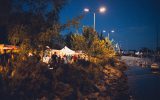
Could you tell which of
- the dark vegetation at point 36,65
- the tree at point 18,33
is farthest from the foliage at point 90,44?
the tree at point 18,33

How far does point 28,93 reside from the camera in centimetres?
1736

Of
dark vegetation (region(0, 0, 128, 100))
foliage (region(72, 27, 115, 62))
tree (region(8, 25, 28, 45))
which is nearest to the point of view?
dark vegetation (region(0, 0, 128, 100))

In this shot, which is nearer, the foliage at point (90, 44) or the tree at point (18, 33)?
the tree at point (18, 33)

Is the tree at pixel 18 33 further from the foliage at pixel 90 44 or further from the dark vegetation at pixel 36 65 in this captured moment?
the foliage at pixel 90 44

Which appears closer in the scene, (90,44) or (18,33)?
(18,33)

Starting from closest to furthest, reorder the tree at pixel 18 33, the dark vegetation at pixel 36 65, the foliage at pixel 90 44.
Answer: the dark vegetation at pixel 36 65, the tree at pixel 18 33, the foliage at pixel 90 44

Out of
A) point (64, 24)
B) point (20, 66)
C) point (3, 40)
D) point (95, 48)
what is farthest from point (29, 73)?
point (95, 48)

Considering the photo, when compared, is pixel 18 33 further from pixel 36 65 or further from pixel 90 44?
pixel 90 44

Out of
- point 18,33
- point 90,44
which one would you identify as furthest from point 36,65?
point 90,44

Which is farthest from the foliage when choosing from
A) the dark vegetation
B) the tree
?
the tree

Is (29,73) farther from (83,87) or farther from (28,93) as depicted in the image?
(83,87)

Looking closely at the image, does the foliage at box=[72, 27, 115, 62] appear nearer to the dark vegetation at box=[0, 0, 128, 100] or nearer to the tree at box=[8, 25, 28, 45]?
the dark vegetation at box=[0, 0, 128, 100]

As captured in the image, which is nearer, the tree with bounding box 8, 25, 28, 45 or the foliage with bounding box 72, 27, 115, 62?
the tree with bounding box 8, 25, 28, 45

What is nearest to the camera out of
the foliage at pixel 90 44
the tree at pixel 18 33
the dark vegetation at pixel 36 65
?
the dark vegetation at pixel 36 65
